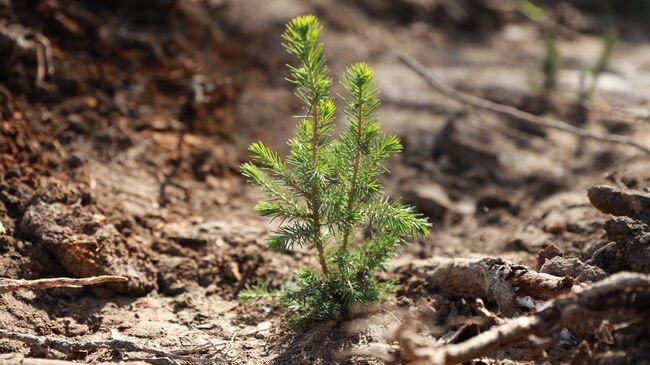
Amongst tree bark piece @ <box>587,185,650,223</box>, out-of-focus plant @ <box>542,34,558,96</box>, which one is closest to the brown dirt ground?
out-of-focus plant @ <box>542,34,558,96</box>

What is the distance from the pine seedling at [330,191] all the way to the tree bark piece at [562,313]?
18.9 inches

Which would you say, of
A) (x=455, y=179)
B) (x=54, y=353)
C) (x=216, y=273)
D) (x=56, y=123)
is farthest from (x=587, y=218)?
(x=56, y=123)

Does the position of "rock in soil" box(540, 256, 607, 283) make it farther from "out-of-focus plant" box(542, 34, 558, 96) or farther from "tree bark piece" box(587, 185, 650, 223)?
"out-of-focus plant" box(542, 34, 558, 96)

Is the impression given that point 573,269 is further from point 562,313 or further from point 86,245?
point 86,245

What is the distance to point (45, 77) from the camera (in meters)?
3.88

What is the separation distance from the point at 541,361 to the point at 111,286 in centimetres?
178

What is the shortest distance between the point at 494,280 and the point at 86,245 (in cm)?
171

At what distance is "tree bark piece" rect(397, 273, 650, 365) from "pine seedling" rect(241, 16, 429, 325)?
479 mm

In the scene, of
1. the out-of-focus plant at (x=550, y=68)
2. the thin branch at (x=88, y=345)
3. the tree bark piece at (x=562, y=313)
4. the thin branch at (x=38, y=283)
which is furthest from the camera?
the out-of-focus plant at (x=550, y=68)

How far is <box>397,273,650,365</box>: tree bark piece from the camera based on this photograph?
1.99 m

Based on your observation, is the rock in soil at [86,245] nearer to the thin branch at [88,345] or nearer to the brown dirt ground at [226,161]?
the brown dirt ground at [226,161]

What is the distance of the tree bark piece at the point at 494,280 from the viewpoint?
236 cm

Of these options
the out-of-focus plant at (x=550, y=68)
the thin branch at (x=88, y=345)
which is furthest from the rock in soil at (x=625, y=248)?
the out-of-focus plant at (x=550, y=68)

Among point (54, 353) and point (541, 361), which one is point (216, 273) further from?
point (541, 361)
